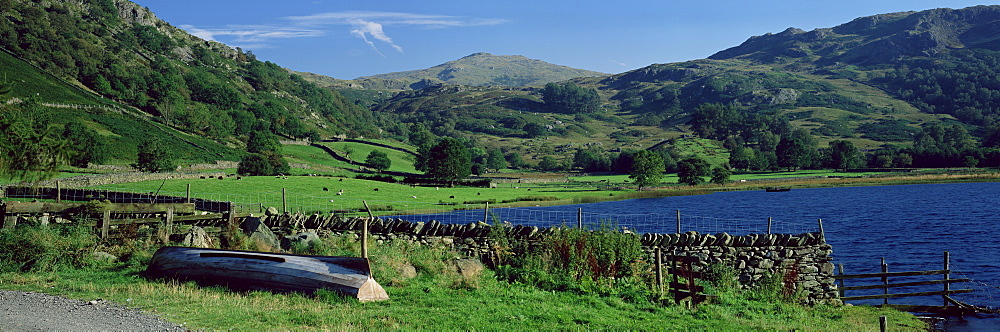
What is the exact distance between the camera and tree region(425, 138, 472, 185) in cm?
11138

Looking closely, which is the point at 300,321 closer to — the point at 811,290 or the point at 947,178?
the point at 811,290

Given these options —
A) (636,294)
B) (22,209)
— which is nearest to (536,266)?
(636,294)

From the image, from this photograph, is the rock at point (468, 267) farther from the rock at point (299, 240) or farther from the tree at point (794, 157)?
the tree at point (794, 157)

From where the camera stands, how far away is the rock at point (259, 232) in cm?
2098

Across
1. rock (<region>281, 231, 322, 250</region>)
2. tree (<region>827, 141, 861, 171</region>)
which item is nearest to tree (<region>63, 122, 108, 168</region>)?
rock (<region>281, 231, 322, 250</region>)

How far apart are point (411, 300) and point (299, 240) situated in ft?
24.4

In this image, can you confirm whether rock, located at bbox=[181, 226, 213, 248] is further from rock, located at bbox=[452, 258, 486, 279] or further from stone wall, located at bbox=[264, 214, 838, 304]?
rock, located at bbox=[452, 258, 486, 279]

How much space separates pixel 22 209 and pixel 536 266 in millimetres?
17065

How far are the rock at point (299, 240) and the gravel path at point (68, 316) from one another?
7368 millimetres

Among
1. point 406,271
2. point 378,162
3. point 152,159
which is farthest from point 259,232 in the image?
point 378,162

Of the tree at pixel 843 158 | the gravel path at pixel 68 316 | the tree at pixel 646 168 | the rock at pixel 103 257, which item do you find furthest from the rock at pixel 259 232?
the tree at pixel 843 158

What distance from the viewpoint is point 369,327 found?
1164 cm

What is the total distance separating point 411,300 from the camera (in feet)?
47.9

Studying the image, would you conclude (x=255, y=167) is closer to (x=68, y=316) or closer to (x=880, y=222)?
(x=880, y=222)
